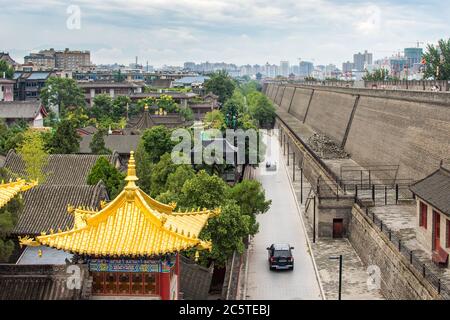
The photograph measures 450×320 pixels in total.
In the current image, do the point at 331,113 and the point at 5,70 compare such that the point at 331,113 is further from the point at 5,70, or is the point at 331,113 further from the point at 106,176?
the point at 5,70

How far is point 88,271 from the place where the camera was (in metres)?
13.0

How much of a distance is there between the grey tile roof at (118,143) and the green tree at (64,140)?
18.2 feet

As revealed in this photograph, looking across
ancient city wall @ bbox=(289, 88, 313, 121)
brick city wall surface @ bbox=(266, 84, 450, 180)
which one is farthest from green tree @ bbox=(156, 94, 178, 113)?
brick city wall surface @ bbox=(266, 84, 450, 180)

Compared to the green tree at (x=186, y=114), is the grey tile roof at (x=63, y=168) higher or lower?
lower

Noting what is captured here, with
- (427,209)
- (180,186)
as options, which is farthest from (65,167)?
(427,209)

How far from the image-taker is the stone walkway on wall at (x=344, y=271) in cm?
2158

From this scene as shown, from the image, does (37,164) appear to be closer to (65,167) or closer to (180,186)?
(65,167)

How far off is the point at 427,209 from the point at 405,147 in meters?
11.6

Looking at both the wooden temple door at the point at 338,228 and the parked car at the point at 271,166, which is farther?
the parked car at the point at 271,166

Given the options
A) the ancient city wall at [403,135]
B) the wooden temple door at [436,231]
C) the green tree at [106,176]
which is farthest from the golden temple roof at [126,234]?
the ancient city wall at [403,135]

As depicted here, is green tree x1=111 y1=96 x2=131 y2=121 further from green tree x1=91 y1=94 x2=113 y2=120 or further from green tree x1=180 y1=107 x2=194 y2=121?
green tree x1=180 y1=107 x2=194 y2=121

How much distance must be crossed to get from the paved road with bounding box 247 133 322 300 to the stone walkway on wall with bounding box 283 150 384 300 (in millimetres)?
384

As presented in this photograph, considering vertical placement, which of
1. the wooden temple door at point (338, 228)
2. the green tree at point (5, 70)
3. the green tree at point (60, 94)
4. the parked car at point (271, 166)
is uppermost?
the green tree at point (5, 70)

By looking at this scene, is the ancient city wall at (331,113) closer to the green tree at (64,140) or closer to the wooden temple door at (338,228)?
the wooden temple door at (338,228)
